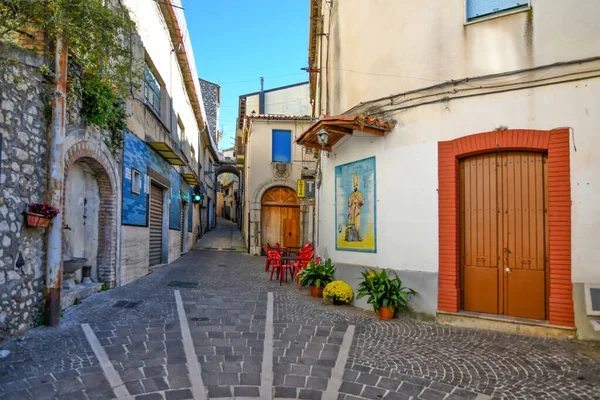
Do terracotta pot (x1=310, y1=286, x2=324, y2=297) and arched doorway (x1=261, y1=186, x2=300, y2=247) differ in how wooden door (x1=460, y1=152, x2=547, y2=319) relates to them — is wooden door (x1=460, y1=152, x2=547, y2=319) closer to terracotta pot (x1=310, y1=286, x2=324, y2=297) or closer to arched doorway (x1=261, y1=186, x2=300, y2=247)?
terracotta pot (x1=310, y1=286, x2=324, y2=297)

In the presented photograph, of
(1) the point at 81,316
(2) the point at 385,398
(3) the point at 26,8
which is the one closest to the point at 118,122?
(3) the point at 26,8

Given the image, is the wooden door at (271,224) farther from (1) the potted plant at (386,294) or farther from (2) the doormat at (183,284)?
(1) the potted plant at (386,294)

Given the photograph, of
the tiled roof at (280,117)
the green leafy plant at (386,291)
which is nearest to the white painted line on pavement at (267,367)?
the green leafy plant at (386,291)

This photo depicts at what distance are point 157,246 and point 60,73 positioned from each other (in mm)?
7875

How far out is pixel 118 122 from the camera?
7.87m

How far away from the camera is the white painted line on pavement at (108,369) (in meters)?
3.53

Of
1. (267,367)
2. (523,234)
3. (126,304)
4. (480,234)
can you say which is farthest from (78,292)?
(523,234)

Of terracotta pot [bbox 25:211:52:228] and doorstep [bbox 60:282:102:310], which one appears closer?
terracotta pot [bbox 25:211:52:228]

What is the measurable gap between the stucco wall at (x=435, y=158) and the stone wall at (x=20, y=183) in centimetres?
519

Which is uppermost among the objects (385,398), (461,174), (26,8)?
(26,8)

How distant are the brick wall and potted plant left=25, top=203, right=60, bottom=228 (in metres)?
5.60

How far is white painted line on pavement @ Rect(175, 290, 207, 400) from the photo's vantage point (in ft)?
11.8

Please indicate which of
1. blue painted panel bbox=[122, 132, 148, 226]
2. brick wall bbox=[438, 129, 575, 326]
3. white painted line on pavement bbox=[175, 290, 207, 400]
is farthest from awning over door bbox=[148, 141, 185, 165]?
brick wall bbox=[438, 129, 575, 326]

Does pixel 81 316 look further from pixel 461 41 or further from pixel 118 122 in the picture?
pixel 461 41
